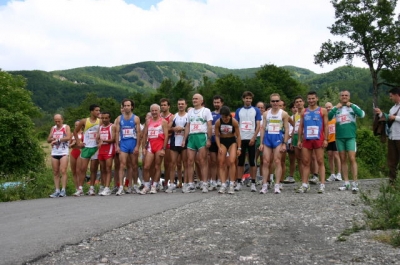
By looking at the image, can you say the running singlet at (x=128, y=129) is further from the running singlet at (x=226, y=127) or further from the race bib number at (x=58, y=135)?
the running singlet at (x=226, y=127)

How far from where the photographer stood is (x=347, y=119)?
10.6m

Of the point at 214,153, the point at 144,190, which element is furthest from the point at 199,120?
the point at 144,190

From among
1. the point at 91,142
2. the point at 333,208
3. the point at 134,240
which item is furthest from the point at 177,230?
the point at 91,142

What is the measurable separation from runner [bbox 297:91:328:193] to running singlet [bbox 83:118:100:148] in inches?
198

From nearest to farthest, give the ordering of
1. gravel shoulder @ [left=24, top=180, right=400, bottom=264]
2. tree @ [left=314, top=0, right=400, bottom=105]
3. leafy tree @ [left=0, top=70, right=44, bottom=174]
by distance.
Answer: gravel shoulder @ [left=24, top=180, right=400, bottom=264]
leafy tree @ [left=0, top=70, right=44, bottom=174]
tree @ [left=314, top=0, right=400, bottom=105]

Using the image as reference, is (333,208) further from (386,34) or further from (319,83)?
(319,83)

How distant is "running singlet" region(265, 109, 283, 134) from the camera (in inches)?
406

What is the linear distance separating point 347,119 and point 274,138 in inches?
69.3

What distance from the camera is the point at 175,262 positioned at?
4602 mm

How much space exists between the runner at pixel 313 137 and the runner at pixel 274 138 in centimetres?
46

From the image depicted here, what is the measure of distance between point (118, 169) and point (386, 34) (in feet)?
84.2

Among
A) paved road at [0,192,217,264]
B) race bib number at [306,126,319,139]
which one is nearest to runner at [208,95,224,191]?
paved road at [0,192,217,264]

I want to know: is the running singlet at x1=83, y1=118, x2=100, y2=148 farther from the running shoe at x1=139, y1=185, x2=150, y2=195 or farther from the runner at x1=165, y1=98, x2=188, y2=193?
the runner at x1=165, y1=98, x2=188, y2=193

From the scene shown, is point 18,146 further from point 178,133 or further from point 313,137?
point 313,137
